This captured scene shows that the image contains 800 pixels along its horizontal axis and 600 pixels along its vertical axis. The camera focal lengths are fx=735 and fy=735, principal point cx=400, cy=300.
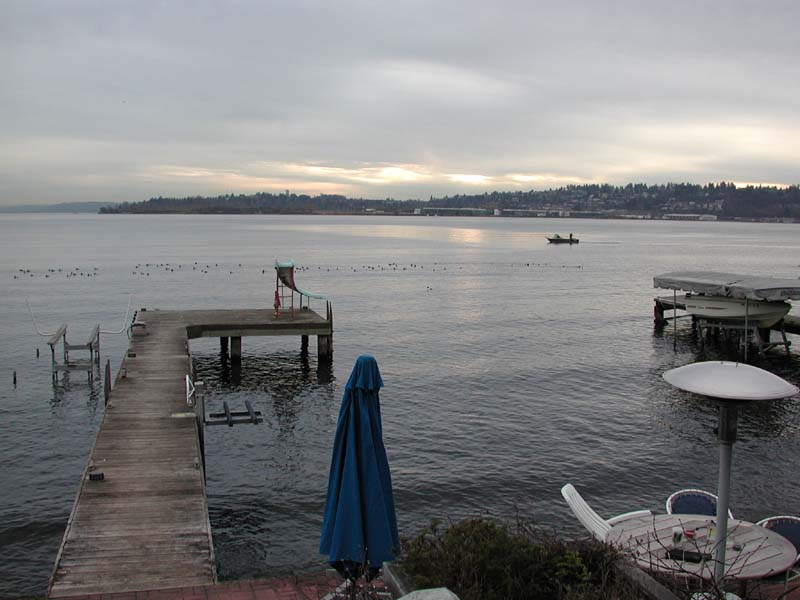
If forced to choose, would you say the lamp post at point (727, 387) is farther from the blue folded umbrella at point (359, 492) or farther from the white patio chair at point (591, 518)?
the blue folded umbrella at point (359, 492)

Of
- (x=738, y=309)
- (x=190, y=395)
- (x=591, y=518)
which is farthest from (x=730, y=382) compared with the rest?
(x=738, y=309)

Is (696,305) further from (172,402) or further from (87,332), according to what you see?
(87,332)

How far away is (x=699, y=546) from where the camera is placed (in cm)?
1031

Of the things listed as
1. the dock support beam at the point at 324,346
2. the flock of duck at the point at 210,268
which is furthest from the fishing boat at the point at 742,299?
the flock of duck at the point at 210,268

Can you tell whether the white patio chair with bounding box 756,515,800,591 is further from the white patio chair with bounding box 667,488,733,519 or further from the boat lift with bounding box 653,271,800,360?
the boat lift with bounding box 653,271,800,360

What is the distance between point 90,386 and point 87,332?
14116 mm

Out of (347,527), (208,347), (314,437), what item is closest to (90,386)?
(208,347)

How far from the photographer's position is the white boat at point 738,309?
115ft

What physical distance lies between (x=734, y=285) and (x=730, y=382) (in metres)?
30.9

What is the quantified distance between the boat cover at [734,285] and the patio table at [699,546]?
2561cm

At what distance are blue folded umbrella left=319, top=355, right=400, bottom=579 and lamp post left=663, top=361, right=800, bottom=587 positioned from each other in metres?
3.39

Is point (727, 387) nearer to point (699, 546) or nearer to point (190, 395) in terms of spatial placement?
point (699, 546)

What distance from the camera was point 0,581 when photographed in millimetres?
13430

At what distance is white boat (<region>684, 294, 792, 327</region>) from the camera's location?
34969mm
